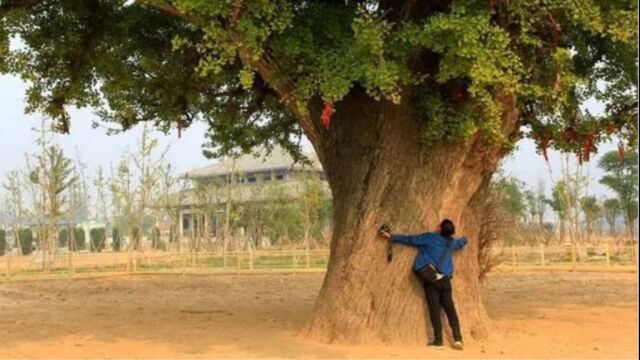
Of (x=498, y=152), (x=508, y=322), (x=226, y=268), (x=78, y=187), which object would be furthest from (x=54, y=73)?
(x=78, y=187)

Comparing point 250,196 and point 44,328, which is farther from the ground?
point 250,196

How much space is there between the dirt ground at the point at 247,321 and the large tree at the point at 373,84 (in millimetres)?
733

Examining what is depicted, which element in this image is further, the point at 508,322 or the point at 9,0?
the point at 508,322

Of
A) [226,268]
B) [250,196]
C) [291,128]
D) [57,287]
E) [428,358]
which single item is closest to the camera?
[428,358]

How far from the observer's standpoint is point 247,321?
1088cm

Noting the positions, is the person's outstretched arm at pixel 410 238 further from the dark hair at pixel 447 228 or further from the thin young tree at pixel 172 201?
the thin young tree at pixel 172 201

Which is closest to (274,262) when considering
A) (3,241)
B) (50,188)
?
(50,188)

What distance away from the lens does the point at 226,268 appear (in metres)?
23.8

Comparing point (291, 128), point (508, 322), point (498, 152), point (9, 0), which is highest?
point (9, 0)

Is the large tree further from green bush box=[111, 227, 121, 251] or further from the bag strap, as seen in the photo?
green bush box=[111, 227, 121, 251]

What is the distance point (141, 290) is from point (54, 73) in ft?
26.8

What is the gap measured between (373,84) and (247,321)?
4997mm

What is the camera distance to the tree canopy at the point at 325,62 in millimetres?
6953

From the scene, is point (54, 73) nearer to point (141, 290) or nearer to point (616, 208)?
point (141, 290)
